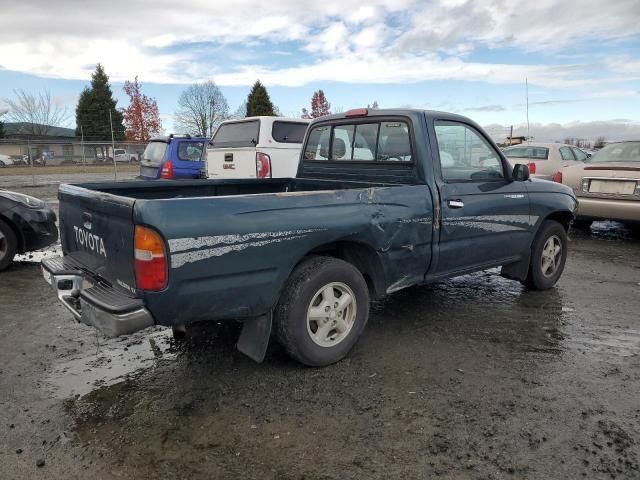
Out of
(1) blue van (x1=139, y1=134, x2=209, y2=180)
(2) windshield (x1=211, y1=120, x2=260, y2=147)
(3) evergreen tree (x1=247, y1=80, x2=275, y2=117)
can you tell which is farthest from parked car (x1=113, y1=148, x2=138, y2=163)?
(2) windshield (x1=211, y1=120, x2=260, y2=147)

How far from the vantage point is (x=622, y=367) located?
362 cm

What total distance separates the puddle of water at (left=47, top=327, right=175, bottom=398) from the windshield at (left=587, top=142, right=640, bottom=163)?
7.67 meters

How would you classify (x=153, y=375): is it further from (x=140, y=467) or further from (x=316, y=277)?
(x=316, y=277)

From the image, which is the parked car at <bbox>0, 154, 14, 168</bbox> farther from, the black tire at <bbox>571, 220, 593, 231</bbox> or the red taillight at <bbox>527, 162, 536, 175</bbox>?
the black tire at <bbox>571, 220, 593, 231</bbox>

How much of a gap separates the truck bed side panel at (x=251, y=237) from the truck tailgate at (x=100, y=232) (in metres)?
0.22

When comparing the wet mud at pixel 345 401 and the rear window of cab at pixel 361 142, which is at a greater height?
the rear window of cab at pixel 361 142

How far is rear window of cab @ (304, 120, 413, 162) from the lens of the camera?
14.0 ft

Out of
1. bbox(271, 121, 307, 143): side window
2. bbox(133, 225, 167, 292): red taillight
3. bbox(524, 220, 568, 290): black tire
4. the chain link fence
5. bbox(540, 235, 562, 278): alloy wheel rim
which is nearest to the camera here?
bbox(133, 225, 167, 292): red taillight

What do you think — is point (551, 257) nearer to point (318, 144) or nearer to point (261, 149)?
point (318, 144)

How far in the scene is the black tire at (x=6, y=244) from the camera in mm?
6188

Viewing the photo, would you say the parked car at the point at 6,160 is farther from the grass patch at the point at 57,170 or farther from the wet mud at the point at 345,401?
the wet mud at the point at 345,401

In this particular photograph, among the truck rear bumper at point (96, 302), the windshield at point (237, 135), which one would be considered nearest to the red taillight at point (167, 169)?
the windshield at point (237, 135)

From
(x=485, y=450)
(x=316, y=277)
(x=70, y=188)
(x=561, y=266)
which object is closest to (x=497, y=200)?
(x=561, y=266)

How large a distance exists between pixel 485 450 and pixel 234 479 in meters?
1.28
